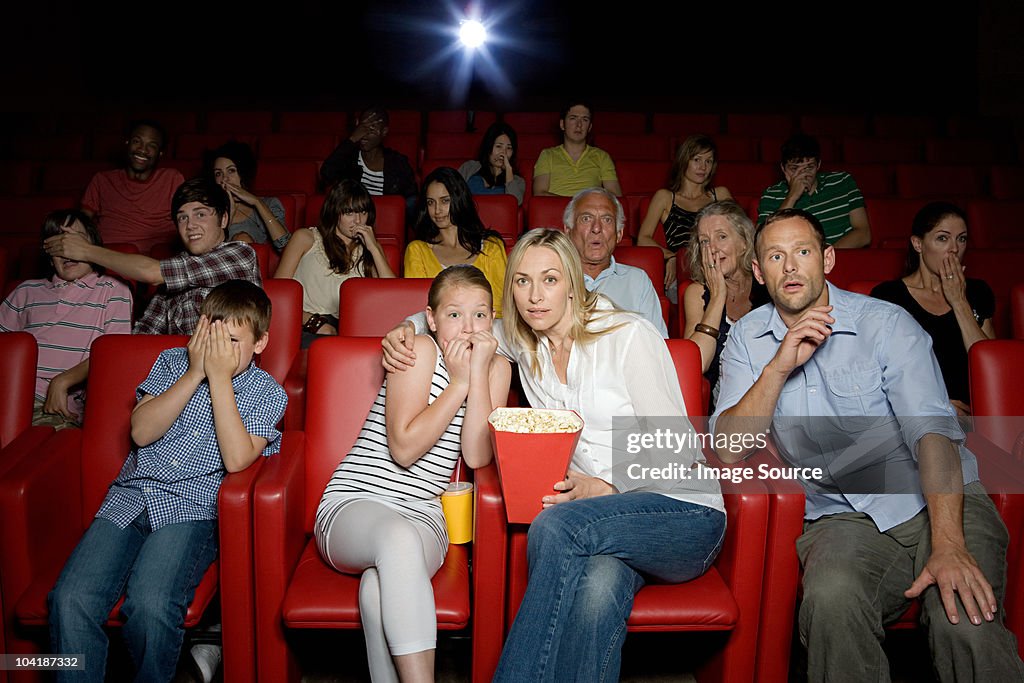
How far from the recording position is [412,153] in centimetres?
410

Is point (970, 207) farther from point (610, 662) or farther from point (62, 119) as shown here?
point (62, 119)

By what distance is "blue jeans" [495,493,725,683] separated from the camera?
3.89 ft

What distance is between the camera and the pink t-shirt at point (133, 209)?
3.00 meters

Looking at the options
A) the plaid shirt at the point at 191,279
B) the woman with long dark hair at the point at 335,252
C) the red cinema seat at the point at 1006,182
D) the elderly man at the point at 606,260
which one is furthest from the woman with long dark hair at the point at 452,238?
the red cinema seat at the point at 1006,182

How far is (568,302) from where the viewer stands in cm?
147

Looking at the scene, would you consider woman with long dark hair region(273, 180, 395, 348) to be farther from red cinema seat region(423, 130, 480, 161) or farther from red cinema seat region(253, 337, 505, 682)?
red cinema seat region(423, 130, 480, 161)

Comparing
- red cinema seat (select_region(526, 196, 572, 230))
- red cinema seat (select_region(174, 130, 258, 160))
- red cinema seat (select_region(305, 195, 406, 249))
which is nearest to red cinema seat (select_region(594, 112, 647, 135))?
red cinema seat (select_region(526, 196, 572, 230))

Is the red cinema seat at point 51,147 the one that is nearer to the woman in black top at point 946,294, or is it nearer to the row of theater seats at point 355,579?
the row of theater seats at point 355,579

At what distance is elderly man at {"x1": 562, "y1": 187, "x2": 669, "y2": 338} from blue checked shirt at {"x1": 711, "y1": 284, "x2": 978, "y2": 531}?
2.01 feet

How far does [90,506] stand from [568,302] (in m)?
1.03

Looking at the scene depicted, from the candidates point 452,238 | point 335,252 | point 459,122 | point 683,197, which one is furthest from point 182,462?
point 459,122

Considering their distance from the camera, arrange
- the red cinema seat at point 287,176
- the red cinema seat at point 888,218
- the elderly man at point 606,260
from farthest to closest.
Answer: the red cinema seat at point 287,176
the red cinema seat at point 888,218
the elderly man at point 606,260

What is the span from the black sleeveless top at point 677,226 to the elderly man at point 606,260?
2.40 ft

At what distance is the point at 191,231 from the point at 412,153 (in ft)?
7.26
